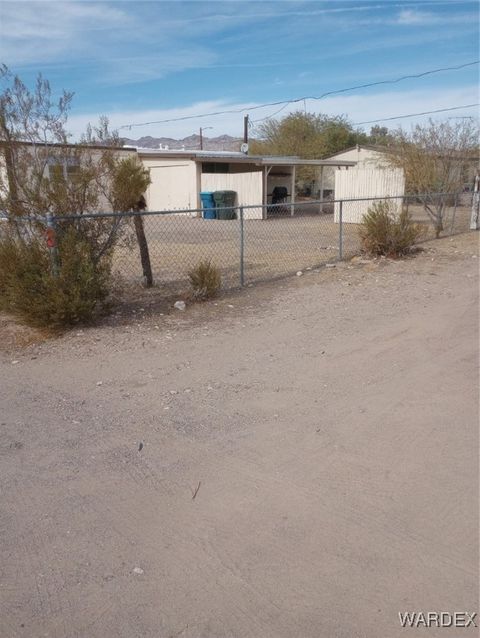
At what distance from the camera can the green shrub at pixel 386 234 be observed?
12180 mm

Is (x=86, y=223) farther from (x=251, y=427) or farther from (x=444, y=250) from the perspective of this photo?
(x=444, y=250)

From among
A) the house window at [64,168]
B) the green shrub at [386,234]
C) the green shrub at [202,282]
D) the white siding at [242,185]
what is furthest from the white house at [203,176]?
the house window at [64,168]

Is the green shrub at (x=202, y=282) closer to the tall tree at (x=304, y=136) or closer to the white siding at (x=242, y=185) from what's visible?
the white siding at (x=242, y=185)

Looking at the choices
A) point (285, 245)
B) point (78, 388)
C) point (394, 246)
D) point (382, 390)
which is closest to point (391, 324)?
point (382, 390)

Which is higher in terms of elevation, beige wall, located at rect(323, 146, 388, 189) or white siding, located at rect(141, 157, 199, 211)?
beige wall, located at rect(323, 146, 388, 189)

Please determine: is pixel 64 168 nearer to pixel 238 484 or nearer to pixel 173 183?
pixel 238 484

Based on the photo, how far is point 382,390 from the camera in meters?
5.03

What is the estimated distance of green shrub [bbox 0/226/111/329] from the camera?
263 inches

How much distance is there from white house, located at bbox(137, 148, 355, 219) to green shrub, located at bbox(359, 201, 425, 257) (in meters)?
12.6

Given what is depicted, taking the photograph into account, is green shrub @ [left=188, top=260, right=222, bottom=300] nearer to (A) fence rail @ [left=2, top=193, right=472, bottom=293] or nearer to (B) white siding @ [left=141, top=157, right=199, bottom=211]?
(A) fence rail @ [left=2, top=193, right=472, bottom=293]

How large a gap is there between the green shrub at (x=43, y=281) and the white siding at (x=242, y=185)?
18373 mm

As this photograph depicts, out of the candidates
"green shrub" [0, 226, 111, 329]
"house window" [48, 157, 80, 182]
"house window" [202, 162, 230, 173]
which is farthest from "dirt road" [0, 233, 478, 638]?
"house window" [202, 162, 230, 173]

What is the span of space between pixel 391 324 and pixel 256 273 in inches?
177

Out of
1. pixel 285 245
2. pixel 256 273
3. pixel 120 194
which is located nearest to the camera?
pixel 120 194
